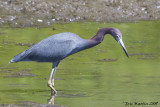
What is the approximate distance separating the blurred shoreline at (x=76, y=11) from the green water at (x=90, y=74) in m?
1.61

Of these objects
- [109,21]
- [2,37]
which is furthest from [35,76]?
[109,21]

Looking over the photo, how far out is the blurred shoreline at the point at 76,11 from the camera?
49.1 ft

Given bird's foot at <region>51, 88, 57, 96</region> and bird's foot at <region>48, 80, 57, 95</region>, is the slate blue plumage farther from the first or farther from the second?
bird's foot at <region>51, 88, 57, 96</region>

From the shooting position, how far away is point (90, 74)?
30.7 feet

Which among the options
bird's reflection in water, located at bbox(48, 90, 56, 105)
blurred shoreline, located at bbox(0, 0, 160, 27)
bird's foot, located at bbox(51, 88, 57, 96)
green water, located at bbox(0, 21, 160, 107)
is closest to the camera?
bird's reflection in water, located at bbox(48, 90, 56, 105)

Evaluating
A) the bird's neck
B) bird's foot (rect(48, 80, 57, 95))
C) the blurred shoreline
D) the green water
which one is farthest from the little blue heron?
the blurred shoreline

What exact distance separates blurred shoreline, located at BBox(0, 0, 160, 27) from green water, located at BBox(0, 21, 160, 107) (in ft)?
5.27

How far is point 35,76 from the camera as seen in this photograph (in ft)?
29.9

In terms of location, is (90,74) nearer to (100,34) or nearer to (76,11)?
(100,34)

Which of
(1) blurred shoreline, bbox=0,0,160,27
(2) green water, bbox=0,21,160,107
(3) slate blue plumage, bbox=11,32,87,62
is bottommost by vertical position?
(1) blurred shoreline, bbox=0,0,160,27

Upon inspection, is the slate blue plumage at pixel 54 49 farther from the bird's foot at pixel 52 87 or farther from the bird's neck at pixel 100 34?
the bird's foot at pixel 52 87

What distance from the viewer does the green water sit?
303 inches

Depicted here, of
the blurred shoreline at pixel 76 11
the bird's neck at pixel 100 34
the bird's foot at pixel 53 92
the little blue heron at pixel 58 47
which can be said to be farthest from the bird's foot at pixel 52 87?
the blurred shoreline at pixel 76 11

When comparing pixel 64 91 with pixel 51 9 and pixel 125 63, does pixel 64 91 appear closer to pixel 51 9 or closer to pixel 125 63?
pixel 125 63
